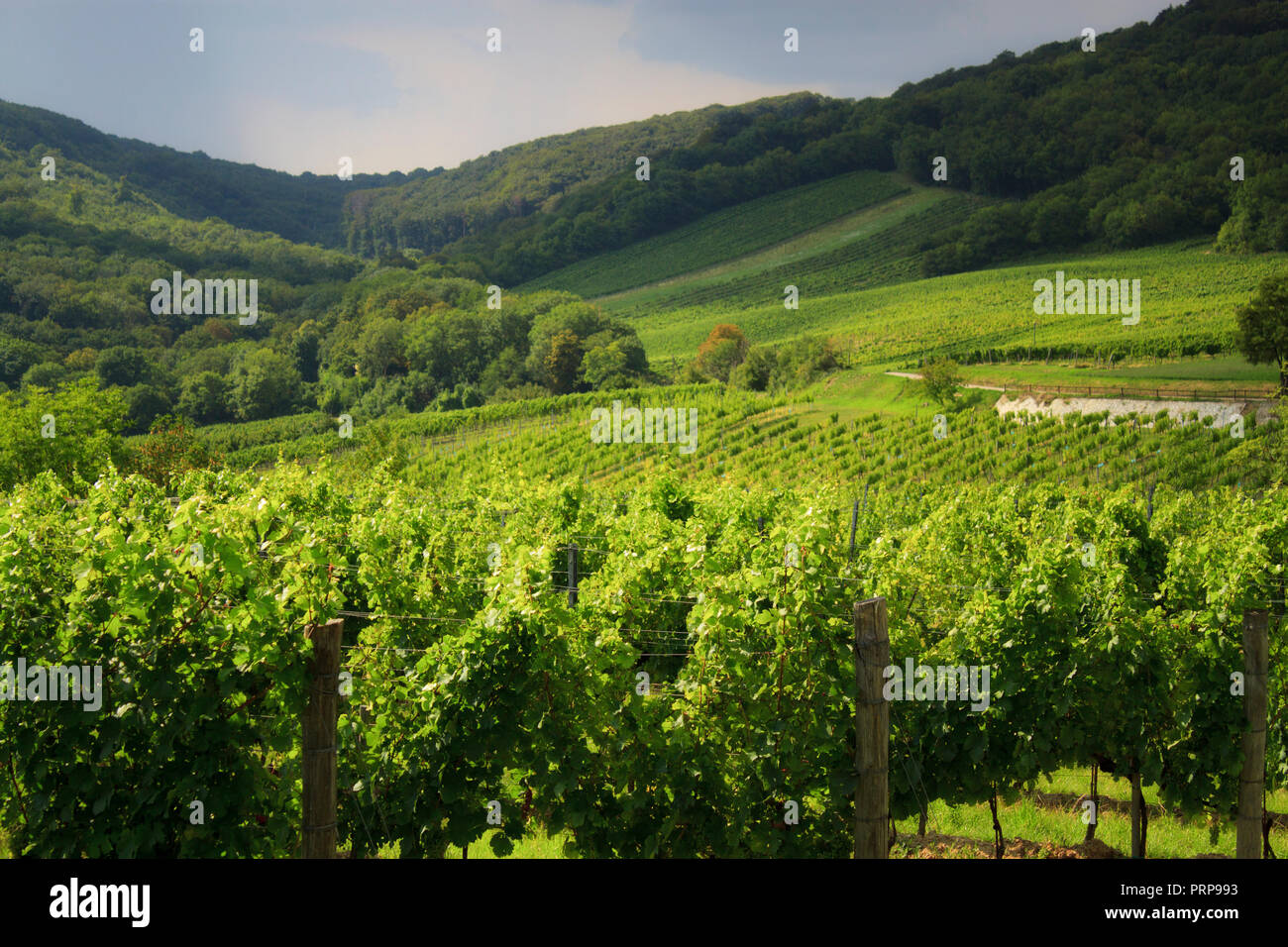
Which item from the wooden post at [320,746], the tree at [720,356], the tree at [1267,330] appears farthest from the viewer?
the tree at [720,356]

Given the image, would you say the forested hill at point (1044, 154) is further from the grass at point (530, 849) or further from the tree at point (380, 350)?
the grass at point (530, 849)

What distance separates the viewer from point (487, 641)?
5.75 m

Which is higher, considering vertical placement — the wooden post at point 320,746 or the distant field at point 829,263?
the distant field at point 829,263

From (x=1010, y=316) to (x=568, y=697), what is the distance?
7688cm

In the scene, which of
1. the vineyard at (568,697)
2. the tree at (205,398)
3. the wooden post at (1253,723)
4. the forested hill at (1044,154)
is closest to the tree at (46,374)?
the tree at (205,398)

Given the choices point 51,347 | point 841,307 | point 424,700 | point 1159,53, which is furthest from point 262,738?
point 1159,53

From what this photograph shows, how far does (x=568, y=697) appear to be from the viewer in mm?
5926

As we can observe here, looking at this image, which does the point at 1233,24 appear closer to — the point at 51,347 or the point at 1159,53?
the point at 1159,53

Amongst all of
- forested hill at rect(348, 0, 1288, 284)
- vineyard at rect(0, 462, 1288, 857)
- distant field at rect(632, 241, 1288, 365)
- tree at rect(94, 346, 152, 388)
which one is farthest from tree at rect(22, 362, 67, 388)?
vineyard at rect(0, 462, 1288, 857)

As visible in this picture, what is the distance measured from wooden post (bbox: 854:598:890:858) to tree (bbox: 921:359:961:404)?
4065 centimetres

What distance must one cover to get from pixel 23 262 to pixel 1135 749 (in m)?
129

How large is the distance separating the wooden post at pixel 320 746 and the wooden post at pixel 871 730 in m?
2.91

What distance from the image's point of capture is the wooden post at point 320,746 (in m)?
5.00

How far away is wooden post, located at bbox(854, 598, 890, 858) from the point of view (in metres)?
5.46
